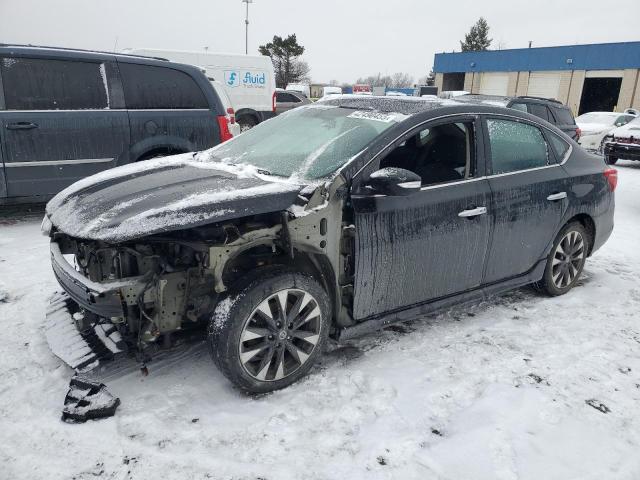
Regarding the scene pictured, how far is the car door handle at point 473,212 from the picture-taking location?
11.2 ft

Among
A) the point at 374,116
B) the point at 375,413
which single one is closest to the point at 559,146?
the point at 374,116

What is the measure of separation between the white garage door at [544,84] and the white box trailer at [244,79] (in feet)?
89.8

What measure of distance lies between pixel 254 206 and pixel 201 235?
0.34 m

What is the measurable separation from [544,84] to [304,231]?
38428 millimetres

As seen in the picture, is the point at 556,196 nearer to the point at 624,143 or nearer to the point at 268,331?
the point at 268,331

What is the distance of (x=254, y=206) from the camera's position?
263cm

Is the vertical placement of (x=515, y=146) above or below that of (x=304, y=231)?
above

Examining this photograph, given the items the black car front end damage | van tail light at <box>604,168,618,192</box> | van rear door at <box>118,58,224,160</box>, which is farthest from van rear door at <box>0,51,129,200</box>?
the black car front end damage

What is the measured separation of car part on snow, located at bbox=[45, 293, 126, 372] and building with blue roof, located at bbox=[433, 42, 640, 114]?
118ft

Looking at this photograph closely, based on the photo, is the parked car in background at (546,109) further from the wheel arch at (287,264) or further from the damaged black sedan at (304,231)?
the wheel arch at (287,264)

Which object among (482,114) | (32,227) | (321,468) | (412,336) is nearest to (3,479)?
(321,468)

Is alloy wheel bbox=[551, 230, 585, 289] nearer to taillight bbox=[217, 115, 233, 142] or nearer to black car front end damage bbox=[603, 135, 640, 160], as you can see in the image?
taillight bbox=[217, 115, 233, 142]

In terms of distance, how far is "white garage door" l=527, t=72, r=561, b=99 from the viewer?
116 ft

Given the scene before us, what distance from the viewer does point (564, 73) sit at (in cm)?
3453
